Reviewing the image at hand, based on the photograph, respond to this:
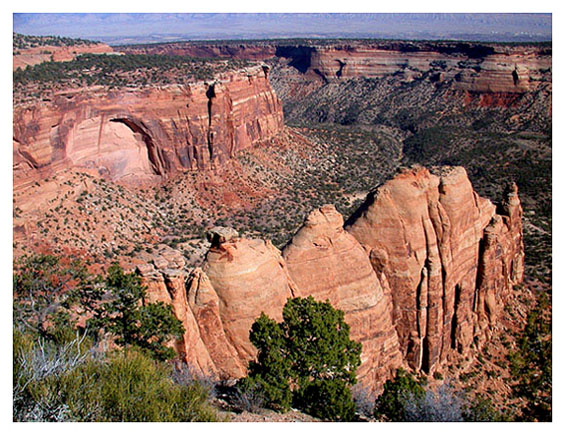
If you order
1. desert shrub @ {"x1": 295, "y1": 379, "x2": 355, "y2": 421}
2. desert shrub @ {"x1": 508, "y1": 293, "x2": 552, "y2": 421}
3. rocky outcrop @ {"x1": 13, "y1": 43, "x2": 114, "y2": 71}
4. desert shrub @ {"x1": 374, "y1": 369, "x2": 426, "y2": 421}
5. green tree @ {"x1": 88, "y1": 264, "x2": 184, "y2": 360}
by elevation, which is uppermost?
rocky outcrop @ {"x1": 13, "y1": 43, "x2": 114, "y2": 71}

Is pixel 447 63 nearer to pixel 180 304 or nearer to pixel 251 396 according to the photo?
pixel 180 304

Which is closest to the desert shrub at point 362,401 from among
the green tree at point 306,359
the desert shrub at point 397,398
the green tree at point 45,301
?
the desert shrub at point 397,398

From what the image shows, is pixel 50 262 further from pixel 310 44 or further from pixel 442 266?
pixel 310 44

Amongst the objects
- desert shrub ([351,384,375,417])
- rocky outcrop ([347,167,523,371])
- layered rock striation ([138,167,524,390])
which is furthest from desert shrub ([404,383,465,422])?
rocky outcrop ([347,167,523,371])

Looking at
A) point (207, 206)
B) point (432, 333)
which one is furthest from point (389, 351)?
point (207, 206)

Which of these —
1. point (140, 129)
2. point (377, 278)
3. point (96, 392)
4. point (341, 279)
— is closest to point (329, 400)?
point (341, 279)

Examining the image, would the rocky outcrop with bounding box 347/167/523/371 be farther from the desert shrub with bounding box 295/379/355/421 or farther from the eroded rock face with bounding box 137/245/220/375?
the eroded rock face with bounding box 137/245/220/375
